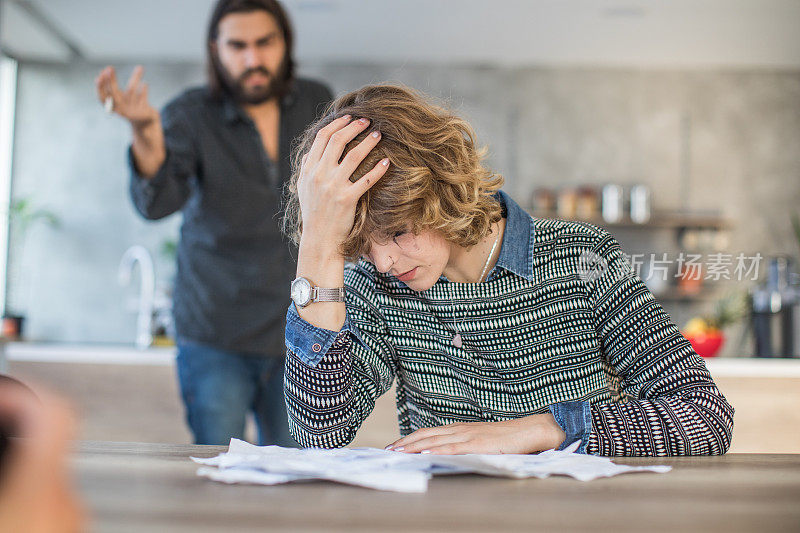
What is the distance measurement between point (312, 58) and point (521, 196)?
1.86 m

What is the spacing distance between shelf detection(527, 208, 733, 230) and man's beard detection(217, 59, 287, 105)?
3464mm

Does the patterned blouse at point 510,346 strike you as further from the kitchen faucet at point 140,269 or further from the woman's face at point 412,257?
the kitchen faucet at point 140,269

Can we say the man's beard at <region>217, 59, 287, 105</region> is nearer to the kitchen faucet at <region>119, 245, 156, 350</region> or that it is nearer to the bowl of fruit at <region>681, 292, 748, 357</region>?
the bowl of fruit at <region>681, 292, 748, 357</region>

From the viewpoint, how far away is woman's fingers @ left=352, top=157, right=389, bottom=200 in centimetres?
105

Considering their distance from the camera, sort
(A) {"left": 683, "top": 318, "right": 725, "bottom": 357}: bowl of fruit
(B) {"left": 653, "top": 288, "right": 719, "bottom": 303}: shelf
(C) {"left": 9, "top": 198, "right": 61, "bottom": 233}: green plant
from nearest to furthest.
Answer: (A) {"left": 683, "top": 318, "right": 725, "bottom": 357}: bowl of fruit
(C) {"left": 9, "top": 198, "right": 61, "bottom": 233}: green plant
(B) {"left": 653, "top": 288, "right": 719, "bottom": 303}: shelf

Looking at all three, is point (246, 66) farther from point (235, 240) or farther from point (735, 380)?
point (735, 380)

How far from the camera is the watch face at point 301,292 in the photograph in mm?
1096

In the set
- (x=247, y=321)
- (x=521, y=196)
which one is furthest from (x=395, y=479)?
(x=521, y=196)

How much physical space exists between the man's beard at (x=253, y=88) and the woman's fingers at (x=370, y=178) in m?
1.01

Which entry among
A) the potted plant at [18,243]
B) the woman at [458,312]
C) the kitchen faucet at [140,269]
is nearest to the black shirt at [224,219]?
the woman at [458,312]

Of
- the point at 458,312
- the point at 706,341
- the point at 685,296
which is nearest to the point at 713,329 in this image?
the point at 706,341

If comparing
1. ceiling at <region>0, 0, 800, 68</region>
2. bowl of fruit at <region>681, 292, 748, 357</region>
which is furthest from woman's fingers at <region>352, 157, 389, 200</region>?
ceiling at <region>0, 0, 800, 68</region>

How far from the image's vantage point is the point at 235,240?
1.91 meters

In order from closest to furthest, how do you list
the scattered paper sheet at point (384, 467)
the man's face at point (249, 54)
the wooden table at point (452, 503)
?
the wooden table at point (452, 503) → the scattered paper sheet at point (384, 467) → the man's face at point (249, 54)
